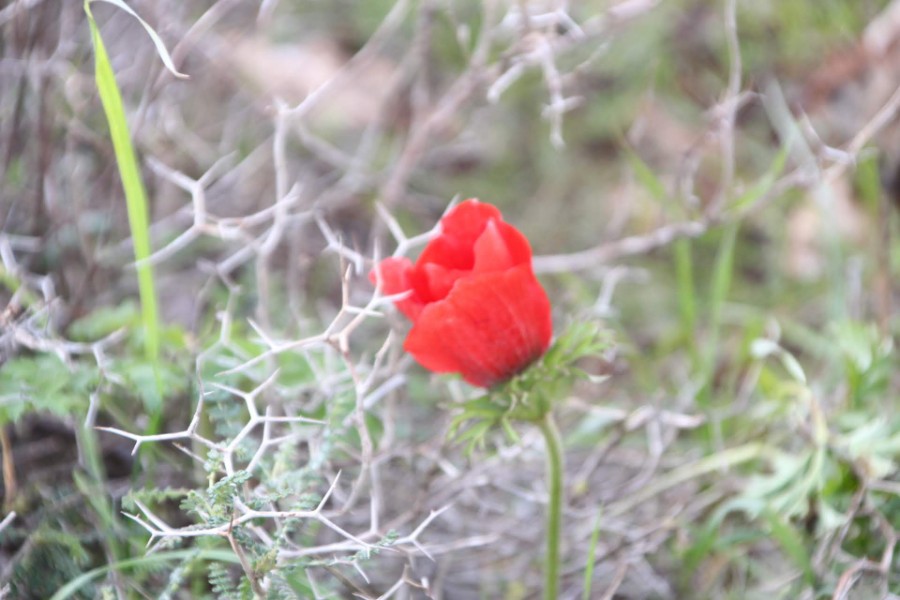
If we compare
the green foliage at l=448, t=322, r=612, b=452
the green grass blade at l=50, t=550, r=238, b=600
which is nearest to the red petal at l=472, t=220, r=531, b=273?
the green foliage at l=448, t=322, r=612, b=452

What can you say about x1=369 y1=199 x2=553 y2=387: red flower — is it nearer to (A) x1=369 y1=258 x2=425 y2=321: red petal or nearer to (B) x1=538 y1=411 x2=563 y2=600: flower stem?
(A) x1=369 y1=258 x2=425 y2=321: red petal

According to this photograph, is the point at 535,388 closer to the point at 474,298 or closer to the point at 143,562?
the point at 474,298

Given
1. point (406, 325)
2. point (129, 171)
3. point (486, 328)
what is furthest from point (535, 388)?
point (129, 171)

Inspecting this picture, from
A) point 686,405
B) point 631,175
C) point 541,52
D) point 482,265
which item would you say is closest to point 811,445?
point 686,405

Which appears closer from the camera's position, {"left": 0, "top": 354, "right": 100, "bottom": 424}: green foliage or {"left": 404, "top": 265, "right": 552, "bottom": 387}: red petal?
{"left": 404, "top": 265, "right": 552, "bottom": 387}: red petal

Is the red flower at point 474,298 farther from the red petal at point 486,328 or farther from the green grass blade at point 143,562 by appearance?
the green grass blade at point 143,562
